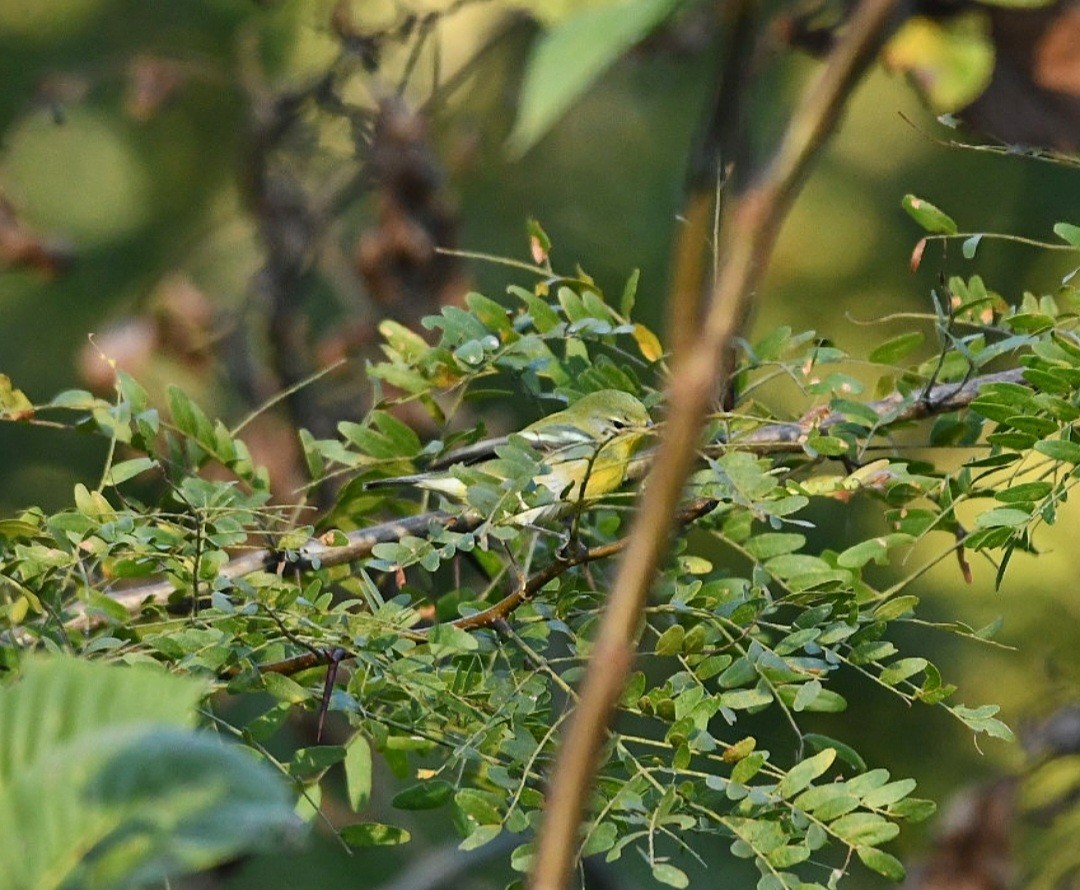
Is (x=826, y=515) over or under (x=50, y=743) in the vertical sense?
under

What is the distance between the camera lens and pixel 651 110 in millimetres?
3924

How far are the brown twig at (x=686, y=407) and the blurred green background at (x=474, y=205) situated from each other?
2698 mm

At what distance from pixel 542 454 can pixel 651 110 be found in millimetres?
3200

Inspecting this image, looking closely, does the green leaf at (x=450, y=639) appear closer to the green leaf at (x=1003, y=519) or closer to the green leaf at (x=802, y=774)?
the green leaf at (x=802, y=774)

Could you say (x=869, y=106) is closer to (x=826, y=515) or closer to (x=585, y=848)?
(x=826, y=515)

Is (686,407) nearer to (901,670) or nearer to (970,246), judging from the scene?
(901,670)

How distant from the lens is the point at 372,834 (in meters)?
0.76

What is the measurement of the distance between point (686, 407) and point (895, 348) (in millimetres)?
788

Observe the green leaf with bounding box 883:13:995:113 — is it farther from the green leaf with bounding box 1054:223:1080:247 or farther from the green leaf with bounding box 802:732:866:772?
the green leaf with bounding box 802:732:866:772

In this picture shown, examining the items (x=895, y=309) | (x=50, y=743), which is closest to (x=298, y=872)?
(x=895, y=309)

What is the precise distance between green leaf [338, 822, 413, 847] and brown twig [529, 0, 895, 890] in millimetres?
488

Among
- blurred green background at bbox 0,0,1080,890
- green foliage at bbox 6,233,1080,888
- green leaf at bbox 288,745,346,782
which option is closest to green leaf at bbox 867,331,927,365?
green foliage at bbox 6,233,1080,888

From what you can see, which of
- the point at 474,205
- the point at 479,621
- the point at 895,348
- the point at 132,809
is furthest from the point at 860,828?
the point at 474,205

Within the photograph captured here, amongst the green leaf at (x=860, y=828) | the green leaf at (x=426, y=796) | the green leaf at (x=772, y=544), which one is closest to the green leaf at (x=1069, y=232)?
the green leaf at (x=772, y=544)
